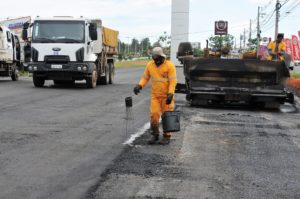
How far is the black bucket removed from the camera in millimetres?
9047

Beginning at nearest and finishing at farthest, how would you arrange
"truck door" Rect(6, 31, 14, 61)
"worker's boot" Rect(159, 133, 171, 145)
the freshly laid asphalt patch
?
the freshly laid asphalt patch < "worker's boot" Rect(159, 133, 171, 145) < "truck door" Rect(6, 31, 14, 61)

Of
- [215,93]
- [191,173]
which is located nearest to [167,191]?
[191,173]

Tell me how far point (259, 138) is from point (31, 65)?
1389 centimetres

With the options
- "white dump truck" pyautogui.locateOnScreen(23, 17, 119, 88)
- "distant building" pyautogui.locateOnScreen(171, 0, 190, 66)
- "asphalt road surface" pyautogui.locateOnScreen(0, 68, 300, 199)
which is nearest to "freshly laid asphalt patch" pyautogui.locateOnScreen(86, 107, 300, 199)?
"asphalt road surface" pyautogui.locateOnScreen(0, 68, 300, 199)

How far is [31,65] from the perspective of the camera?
21859 mm

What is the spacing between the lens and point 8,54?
2812 centimetres

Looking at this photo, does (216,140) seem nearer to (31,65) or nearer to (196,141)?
(196,141)

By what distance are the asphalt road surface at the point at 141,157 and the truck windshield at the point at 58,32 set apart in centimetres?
863

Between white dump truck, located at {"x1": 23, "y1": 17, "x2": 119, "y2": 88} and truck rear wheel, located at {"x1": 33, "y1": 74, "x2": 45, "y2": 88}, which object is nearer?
white dump truck, located at {"x1": 23, "y1": 17, "x2": 119, "y2": 88}

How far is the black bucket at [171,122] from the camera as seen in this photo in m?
9.05

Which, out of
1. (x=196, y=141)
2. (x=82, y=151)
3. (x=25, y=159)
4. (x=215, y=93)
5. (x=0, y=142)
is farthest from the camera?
(x=215, y=93)

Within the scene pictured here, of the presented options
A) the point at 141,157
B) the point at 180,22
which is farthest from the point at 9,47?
the point at 180,22

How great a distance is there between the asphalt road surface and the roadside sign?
776 inches

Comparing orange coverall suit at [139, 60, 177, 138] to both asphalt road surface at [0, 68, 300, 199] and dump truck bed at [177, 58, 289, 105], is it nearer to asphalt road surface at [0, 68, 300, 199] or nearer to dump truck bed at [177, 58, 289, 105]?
asphalt road surface at [0, 68, 300, 199]
